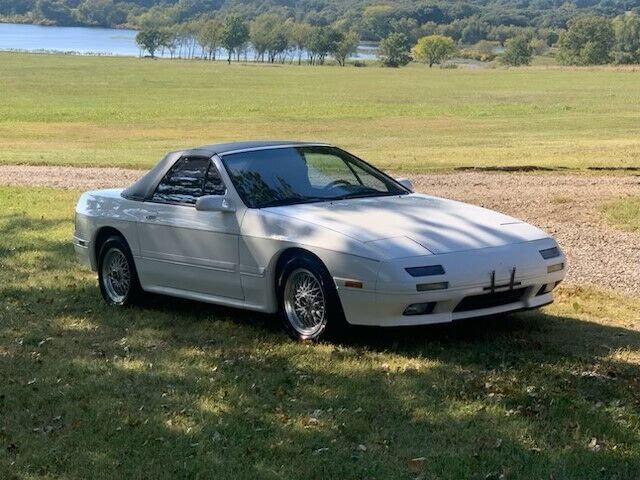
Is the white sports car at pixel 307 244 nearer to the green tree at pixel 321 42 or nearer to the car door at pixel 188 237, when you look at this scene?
the car door at pixel 188 237

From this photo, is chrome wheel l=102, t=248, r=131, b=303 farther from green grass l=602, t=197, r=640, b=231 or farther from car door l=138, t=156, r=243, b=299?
green grass l=602, t=197, r=640, b=231

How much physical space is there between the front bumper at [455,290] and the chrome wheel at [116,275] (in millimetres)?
2538

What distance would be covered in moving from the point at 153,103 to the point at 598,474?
5250cm

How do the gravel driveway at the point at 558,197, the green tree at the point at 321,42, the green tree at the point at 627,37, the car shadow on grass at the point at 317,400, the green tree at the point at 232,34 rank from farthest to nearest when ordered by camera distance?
the green tree at the point at 232,34
the green tree at the point at 321,42
the green tree at the point at 627,37
the gravel driveway at the point at 558,197
the car shadow on grass at the point at 317,400

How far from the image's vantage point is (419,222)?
24.3 ft

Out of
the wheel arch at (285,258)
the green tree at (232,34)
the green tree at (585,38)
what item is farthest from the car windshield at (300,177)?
the green tree at (232,34)

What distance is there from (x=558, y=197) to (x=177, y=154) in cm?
779

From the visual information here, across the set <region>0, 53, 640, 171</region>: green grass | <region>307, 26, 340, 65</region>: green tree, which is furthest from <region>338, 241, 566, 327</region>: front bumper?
<region>307, 26, 340, 65</region>: green tree

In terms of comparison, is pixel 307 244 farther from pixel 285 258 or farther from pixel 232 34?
pixel 232 34

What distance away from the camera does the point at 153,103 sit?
55.7 metres

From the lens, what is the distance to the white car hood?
7070 mm

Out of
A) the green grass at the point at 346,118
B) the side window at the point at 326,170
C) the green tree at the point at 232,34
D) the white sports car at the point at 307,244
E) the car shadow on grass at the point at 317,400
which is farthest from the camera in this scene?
the green tree at the point at 232,34

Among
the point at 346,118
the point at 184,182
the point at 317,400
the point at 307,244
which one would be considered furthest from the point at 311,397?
the point at 346,118

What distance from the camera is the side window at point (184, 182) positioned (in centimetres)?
833
